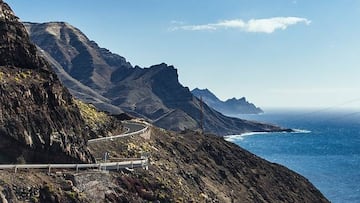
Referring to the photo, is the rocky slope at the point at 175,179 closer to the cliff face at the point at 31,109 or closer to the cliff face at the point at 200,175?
the cliff face at the point at 200,175

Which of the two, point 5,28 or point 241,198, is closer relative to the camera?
point 5,28

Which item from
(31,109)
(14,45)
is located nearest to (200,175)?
(31,109)

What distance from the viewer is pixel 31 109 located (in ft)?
141

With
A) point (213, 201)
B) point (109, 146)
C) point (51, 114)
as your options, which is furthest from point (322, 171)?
point (51, 114)

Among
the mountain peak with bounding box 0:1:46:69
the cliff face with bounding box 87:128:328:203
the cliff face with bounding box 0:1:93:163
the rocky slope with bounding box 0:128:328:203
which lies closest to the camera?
the rocky slope with bounding box 0:128:328:203

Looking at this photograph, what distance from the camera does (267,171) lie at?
89000 mm

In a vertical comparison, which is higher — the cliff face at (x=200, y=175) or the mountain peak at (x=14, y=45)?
the mountain peak at (x=14, y=45)

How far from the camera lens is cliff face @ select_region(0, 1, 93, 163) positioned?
132 ft

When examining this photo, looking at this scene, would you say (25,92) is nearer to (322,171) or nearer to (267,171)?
(267,171)

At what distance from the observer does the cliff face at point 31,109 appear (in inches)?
1585

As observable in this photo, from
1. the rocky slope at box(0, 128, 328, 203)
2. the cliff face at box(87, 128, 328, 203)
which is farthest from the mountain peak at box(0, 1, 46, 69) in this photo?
the rocky slope at box(0, 128, 328, 203)

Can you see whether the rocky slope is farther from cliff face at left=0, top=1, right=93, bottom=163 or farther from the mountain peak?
the mountain peak

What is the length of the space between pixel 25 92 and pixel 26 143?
5441 mm

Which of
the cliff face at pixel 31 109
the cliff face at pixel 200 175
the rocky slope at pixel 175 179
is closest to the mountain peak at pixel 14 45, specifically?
the cliff face at pixel 31 109
